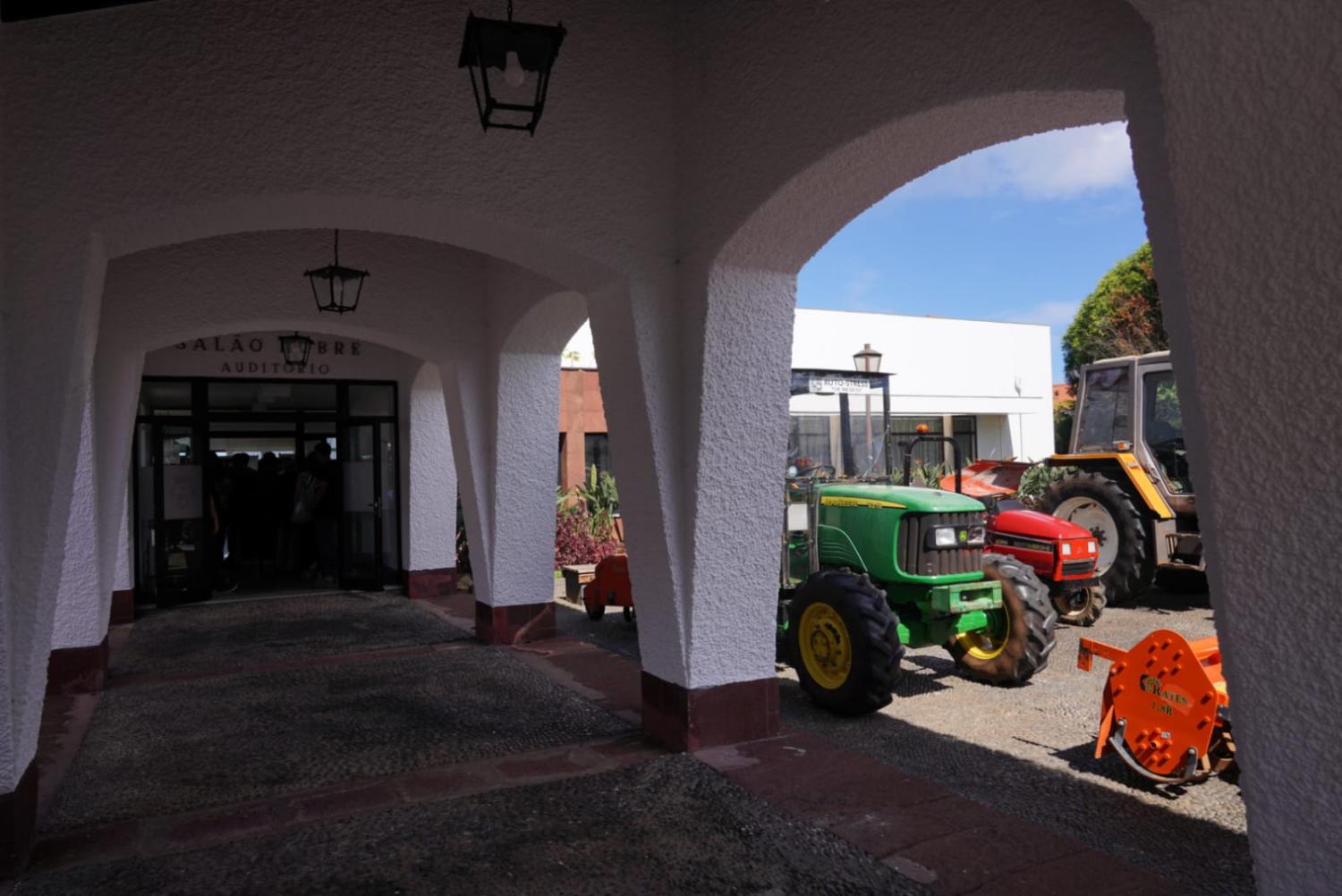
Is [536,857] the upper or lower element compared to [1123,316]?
lower

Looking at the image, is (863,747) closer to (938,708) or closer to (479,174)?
(938,708)

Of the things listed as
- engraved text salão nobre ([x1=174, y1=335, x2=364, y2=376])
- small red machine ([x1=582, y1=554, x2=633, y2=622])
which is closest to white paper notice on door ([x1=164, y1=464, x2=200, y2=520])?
engraved text salão nobre ([x1=174, y1=335, x2=364, y2=376])

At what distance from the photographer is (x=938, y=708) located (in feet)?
16.6

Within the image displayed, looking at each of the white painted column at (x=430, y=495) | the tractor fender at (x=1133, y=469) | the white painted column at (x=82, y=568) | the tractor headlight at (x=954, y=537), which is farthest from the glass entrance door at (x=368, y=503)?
the tractor fender at (x=1133, y=469)

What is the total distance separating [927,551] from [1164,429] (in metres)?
4.40

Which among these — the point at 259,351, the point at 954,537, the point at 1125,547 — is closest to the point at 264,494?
the point at 259,351

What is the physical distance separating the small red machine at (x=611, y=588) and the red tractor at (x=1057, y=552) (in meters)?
2.81

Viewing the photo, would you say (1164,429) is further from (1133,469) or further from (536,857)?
(536,857)

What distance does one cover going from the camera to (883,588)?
558cm

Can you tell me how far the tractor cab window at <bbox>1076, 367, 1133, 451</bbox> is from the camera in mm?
8672

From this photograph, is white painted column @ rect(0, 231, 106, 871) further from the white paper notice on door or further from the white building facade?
the white building facade

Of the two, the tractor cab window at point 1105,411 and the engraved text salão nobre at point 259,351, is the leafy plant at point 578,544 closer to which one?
the engraved text salão nobre at point 259,351

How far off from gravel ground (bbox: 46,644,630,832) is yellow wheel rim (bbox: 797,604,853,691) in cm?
112

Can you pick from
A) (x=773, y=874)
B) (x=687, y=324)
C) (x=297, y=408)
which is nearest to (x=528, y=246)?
(x=687, y=324)
